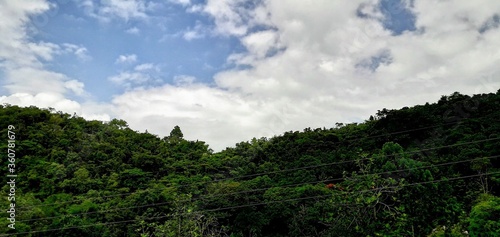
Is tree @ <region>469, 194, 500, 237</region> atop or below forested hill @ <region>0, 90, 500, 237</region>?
below

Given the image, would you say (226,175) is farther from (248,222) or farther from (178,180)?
(248,222)

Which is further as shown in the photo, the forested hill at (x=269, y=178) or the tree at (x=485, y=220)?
the forested hill at (x=269, y=178)

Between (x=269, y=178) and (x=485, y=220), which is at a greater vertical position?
(x=269, y=178)

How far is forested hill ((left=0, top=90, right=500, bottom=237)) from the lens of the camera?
16.8 m

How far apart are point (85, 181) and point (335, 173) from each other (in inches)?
894

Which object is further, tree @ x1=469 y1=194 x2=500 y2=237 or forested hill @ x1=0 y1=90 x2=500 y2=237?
forested hill @ x1=0 y1=90 x2=500 y2=237

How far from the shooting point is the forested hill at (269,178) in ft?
55.0

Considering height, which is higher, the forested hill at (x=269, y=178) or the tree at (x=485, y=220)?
the forested hill at (x=269, y=178)

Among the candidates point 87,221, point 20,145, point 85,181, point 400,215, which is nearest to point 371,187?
point 400,215

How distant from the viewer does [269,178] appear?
3406cm

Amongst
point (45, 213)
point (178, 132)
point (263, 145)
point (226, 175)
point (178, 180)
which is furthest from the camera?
point (178, 132)

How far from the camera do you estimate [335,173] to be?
1282 inches

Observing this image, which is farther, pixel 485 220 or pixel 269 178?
pixel 269 178

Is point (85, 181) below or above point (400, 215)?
above
